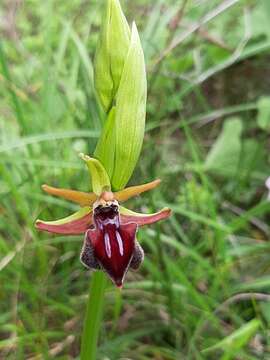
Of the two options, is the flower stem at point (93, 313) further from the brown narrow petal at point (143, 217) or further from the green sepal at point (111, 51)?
the green sepal at point (111, 51)

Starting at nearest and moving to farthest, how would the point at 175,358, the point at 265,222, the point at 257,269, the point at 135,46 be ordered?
the point at 135,46
the point at 175,358
the point at 257,269
the point at 265,222

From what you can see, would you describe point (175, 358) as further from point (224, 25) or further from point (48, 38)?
point (224, 25)

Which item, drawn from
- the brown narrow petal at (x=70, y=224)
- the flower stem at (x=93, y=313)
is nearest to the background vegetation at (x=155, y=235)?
the flower stem at (x=93, y=313)

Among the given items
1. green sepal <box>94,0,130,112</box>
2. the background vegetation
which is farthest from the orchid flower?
the background vegetation

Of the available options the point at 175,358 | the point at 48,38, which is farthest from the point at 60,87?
the point at 175,358

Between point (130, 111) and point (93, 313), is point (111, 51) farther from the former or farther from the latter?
point (93, 313)

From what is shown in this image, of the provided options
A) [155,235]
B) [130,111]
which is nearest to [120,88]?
[130,111]

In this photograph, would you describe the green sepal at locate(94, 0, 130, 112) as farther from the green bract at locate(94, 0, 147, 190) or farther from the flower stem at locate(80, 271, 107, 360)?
the flower stem at locate(80, 271, 107, 360)
